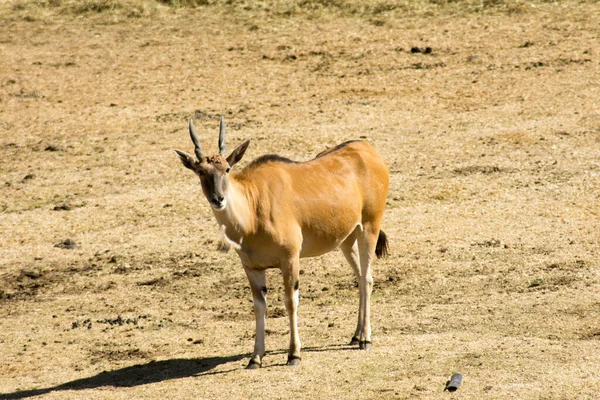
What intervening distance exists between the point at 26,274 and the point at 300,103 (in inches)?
312

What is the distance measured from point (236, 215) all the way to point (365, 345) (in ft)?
6.24

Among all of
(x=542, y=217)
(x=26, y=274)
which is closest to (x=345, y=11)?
(x=542, y=217)

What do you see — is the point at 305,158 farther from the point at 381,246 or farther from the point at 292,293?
the point at 292,293

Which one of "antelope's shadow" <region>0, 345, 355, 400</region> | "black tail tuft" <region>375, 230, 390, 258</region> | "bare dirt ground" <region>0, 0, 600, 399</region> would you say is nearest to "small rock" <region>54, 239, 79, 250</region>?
"bare dirt ground" <region>0, 0, 600, 399</region>

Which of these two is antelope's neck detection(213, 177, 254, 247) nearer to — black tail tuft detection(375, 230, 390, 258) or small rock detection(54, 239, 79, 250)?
black tail tuft detection(375, 230, 390, 258)

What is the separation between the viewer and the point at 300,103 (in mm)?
20359

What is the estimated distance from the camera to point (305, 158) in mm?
17719

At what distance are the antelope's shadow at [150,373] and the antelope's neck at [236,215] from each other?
1.29m

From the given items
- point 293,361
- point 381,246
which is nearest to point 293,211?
point 293,361

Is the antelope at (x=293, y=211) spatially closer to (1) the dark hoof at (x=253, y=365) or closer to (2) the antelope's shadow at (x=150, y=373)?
(1) the dark hoof at (x=253, y=365)

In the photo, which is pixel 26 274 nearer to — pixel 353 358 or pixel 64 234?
pixel 64 234

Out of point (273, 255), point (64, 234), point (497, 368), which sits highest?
point (273, 255)

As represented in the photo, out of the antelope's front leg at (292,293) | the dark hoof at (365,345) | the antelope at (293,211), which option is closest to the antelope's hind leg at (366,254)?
the antelope at (293,211)

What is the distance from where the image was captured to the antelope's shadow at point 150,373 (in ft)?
32.7
